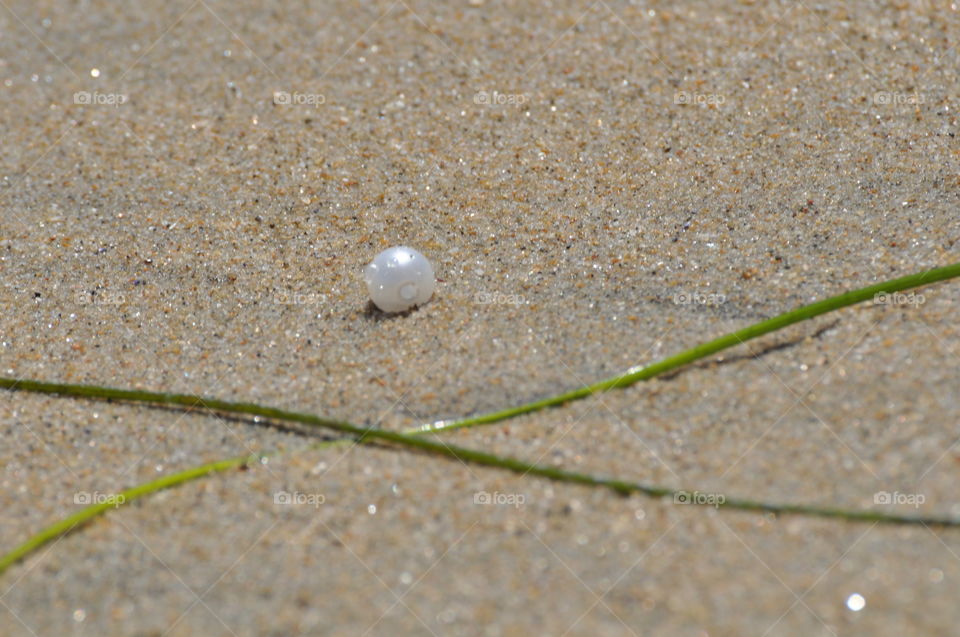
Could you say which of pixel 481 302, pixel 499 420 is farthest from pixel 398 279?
pixel 499 420

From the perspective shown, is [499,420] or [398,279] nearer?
[499,420]

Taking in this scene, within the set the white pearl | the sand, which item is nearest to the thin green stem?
the sand

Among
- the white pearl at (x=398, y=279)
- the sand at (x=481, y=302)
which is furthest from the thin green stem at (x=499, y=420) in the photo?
the white pearl at (x=398, y=279)

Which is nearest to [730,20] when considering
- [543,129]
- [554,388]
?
[543,129]

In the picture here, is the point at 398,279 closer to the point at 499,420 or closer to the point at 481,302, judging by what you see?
the point at 481,302

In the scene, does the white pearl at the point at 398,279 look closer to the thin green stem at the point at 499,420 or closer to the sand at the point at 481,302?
the sand at the point at 481,302

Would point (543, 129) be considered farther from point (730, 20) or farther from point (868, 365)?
point (868, 365)
